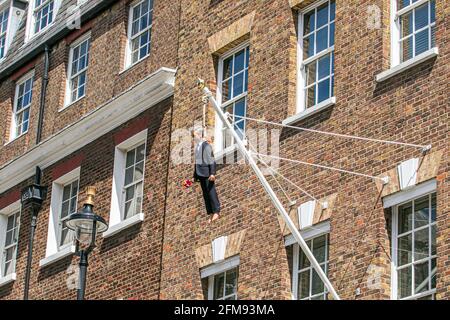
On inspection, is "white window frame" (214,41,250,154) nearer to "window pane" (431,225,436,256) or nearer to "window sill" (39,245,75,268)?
Result: "window sill" (39,245,75,268)

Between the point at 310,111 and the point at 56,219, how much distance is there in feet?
29.6

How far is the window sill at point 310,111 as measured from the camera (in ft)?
72.6

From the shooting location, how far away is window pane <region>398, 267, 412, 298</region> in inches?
788

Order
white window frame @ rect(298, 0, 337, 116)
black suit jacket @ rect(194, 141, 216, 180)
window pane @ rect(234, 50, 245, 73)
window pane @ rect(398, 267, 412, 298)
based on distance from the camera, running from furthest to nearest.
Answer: window pane @ rect(234, 50, 245, 73), white window frame @ rect(298, 0, 337, 116), black suit jacket @ rect(194, 141, 216, 180), window pane @ rect(398, 267, 412, 298)

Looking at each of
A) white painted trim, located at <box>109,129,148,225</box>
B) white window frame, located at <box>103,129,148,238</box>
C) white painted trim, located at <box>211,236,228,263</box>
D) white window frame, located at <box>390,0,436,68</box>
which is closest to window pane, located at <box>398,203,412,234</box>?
white window frame, located at <box>390,0,436,68</box>

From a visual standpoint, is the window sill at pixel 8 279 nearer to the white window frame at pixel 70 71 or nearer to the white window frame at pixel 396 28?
the white window frame at pixel 70 71

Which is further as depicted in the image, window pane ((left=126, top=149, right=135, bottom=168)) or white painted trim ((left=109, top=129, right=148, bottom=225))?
window pane ((left=126, top=149, right=135, bottom=168))

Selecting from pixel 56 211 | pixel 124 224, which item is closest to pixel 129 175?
pixel 124 224

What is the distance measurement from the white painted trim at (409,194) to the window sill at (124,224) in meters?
7.04

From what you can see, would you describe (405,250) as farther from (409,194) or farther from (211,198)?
(211,198)

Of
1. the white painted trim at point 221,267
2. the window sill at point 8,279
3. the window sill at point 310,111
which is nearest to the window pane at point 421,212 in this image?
the window sill at point 310,111

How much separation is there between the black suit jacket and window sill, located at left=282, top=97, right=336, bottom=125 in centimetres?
221

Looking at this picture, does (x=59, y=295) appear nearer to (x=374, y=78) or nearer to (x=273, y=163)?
(x=273, y=163)

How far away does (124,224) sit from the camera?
26797 mm
